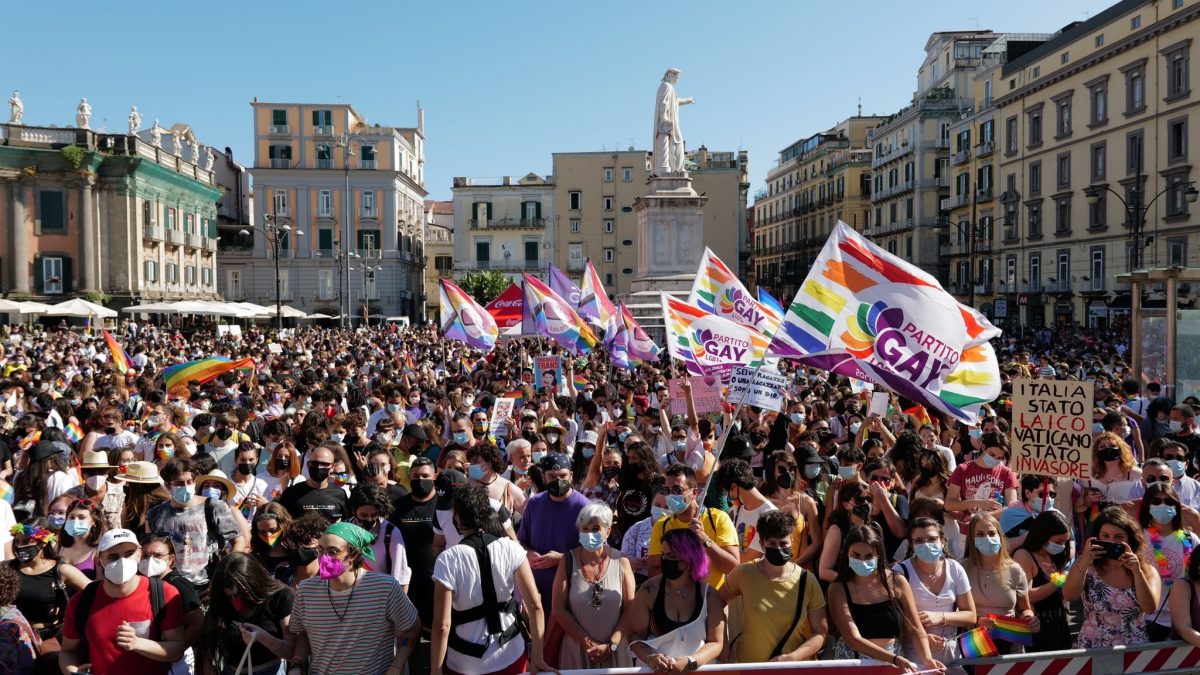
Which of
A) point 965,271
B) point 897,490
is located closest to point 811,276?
point 897,490

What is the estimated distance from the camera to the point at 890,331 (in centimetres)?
819

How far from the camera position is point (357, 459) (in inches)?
357

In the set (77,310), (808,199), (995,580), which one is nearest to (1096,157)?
(808,199)

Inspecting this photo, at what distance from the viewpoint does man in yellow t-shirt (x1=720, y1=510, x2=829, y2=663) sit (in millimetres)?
5059

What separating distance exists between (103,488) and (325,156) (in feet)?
214

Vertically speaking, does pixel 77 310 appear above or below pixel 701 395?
above

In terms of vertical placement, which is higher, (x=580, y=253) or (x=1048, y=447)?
(x=580, y=253)

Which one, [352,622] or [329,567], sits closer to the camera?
[329,567]

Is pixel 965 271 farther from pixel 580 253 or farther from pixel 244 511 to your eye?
pixel 244 511

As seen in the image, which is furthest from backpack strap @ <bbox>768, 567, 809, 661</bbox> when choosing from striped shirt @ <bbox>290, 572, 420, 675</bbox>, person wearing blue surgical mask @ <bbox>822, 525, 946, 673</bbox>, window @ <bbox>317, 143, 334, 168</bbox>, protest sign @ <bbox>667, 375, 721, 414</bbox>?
window @ <bbox>317, 143, 334, 168</bbox>

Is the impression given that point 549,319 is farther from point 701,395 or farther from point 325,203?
point 325,203

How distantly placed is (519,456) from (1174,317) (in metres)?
11.3

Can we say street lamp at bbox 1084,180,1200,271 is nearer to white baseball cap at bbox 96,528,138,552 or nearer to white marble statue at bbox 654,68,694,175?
white marble statue at bbox 654,68,694,175

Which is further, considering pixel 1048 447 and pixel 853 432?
pixel 853 432
